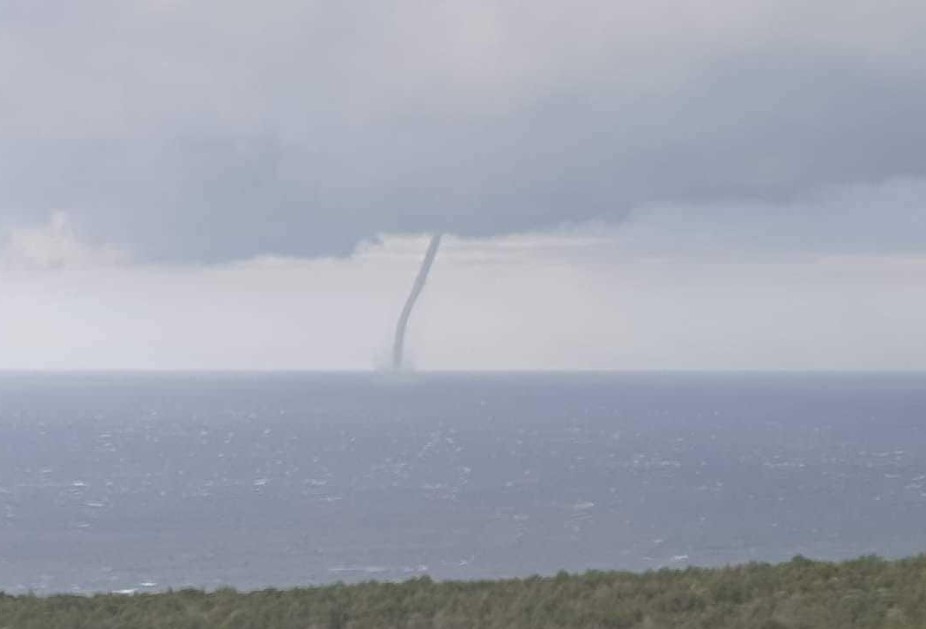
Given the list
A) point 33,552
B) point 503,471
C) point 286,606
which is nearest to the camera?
point 286,606

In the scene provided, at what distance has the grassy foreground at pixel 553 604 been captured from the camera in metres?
19.2

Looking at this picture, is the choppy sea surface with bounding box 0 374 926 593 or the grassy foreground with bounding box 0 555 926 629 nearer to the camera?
the grassy foreground with bounding box 0 555 926 629

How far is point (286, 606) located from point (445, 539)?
174 ft

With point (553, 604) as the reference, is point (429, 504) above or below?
below

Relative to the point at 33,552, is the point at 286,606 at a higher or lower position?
higher

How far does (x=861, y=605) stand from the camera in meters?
19.8

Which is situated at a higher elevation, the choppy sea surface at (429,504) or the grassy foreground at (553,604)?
the grassy foreground at (553,604)

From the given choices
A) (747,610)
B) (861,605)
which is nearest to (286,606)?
(747,610)

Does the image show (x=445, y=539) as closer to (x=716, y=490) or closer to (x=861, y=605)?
(x=716, y=490)

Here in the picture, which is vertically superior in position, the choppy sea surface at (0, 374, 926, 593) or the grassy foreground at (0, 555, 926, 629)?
the grassy foreground at (0, 555, 926, 629)

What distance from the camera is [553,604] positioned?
20.5 m

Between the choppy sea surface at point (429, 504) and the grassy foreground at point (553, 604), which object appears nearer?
the grassy foreground at point (553, 604)

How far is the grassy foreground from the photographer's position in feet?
63.0

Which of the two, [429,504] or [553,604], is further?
[429,504]
